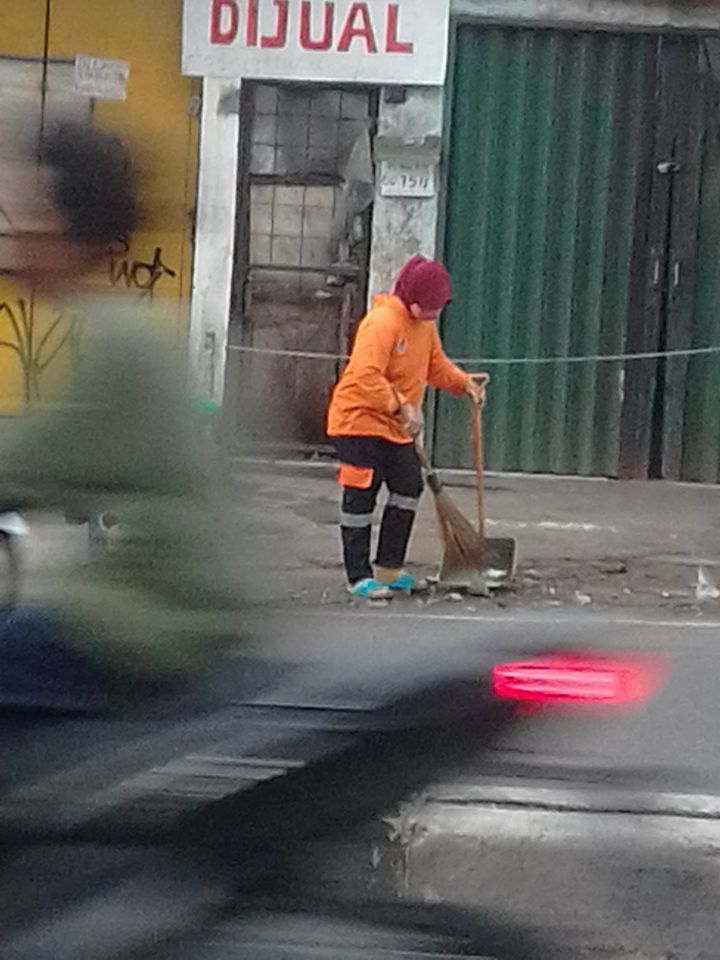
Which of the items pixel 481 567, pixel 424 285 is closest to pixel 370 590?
pixel 481 567

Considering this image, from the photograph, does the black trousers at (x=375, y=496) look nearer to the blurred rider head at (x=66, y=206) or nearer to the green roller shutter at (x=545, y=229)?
the green roller shutter at (x=545, y=229)

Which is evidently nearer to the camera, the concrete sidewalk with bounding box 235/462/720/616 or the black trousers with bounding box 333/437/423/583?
the black trousers with bounding box 333/437/423/583

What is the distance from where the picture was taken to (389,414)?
717 cm

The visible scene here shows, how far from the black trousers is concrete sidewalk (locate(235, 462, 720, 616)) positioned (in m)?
Result: 0.21

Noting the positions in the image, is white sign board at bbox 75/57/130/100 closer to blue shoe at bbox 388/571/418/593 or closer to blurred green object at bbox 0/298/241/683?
blue shoe at bbox 388/571/418/593

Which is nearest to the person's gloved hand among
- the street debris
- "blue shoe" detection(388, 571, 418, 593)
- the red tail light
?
"blue shoe" detection(388, 571, 418, 593)

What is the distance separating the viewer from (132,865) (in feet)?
9.05

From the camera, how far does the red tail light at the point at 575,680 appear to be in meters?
2.67

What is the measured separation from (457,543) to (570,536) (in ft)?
5.00

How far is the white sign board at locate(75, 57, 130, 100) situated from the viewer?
34.2 ft

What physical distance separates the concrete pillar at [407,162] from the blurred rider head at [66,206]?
310 inches

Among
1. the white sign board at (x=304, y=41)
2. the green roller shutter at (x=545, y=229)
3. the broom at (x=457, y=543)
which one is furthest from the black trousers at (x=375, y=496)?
the white sign board at (x=304, y=41)

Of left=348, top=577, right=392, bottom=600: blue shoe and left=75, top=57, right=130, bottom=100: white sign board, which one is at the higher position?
left=75, top=57, right=130, bottom=100: white sign board

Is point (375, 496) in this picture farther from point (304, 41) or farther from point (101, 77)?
point (101, 77)
